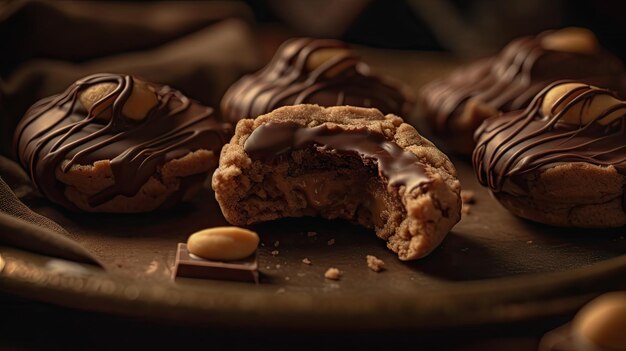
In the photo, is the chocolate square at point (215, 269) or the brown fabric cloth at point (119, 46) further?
the brown fabric cloth at point (119, 46)

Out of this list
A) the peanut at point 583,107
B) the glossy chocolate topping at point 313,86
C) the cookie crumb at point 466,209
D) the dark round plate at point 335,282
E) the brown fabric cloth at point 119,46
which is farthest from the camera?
the brown fabric cloth at point 119,46

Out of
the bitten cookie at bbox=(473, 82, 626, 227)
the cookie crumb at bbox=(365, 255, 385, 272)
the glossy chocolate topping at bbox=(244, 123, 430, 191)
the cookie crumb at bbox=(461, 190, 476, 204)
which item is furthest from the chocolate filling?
the cookie crumb at bbox=(461, 190, 476, 204)

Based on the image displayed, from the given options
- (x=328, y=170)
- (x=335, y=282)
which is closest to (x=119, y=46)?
(x=328, y=170)

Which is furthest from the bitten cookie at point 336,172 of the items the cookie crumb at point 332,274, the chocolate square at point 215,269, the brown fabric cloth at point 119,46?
the brown fabric cloth at point 119,46

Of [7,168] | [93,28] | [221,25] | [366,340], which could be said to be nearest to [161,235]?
[7,168]

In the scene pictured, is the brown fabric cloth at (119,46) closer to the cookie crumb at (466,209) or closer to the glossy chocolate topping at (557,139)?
the cookie crumb at (466,209)

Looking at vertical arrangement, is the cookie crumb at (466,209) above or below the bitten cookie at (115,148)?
below
